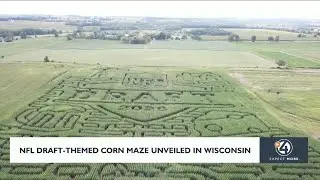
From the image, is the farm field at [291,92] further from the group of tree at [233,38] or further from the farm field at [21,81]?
the group of tree at [233,38]

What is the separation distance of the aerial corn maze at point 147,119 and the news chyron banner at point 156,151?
1.11 m

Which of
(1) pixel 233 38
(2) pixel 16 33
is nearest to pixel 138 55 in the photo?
(1) pixel 233 38

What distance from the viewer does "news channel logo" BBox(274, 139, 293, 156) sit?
27.8 meters

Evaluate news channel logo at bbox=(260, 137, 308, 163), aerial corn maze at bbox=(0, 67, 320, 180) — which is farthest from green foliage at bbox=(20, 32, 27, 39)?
news channel logo at bbox=(260, 137, 308, 163)

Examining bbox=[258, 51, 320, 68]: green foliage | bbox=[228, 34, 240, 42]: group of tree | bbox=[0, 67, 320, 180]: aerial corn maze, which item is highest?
bbox=[228, 34, 240, 42]: group of tree

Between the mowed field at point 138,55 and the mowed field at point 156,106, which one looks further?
the mowed field at point 138,55

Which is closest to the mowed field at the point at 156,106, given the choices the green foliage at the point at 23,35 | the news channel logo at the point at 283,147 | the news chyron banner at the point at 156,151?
the news chyron banner at the point at 156,151

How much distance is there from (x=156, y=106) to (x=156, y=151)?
60.8ft

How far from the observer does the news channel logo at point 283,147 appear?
27817 mm

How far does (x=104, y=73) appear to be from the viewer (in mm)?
69750

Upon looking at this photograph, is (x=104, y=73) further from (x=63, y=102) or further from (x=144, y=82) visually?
(x=63, y=102)

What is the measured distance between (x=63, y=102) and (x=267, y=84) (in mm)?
33408

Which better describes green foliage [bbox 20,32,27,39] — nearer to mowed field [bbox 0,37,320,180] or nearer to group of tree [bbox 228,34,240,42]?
mowed field [bbox 0,37,320,180]

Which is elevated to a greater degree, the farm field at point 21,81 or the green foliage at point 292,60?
the green foliage at point 292,60
